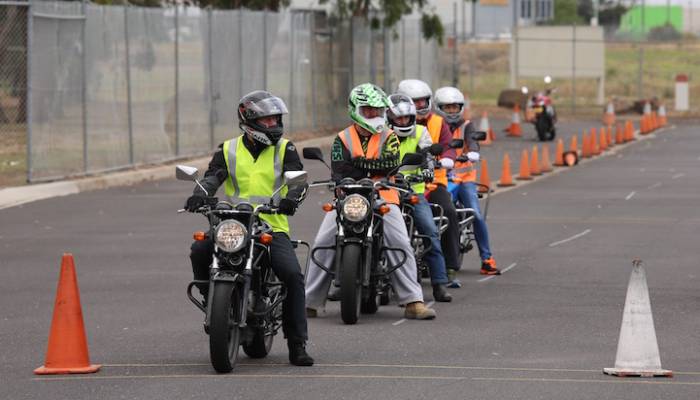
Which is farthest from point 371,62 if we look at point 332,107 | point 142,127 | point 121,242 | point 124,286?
point 124,286

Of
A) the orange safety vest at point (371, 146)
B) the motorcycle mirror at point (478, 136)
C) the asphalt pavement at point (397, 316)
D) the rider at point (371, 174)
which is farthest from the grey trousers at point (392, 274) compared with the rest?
the motorcycle mirror at point (478, 136)

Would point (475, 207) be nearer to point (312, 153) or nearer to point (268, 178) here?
point (312, 153)

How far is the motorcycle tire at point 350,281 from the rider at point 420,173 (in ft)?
4.62

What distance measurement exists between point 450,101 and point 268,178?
511 centimetres

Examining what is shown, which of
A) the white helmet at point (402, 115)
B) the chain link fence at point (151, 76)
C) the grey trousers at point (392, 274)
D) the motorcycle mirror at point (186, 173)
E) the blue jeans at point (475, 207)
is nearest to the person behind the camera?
the motorcycle mirror at point (186, 173)

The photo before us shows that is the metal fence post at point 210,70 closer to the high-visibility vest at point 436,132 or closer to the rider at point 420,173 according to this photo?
the high-visibility vest at point 436,132

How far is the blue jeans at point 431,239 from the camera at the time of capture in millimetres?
12930

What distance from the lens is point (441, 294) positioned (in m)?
13.1

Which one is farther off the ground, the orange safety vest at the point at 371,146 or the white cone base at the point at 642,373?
the orange safety vest at the point at 371,146

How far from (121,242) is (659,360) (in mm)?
9493

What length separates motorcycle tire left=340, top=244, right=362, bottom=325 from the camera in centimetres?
1139

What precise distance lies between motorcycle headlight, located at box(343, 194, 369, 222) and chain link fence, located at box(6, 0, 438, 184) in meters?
13.0

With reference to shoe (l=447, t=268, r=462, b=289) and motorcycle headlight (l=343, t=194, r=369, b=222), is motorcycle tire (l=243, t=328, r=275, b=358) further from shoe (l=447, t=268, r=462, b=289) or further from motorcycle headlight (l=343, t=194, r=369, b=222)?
shoe (l=447, t=268, r=462, b=289)

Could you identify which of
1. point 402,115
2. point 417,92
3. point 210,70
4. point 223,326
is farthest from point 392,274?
point 210,70
